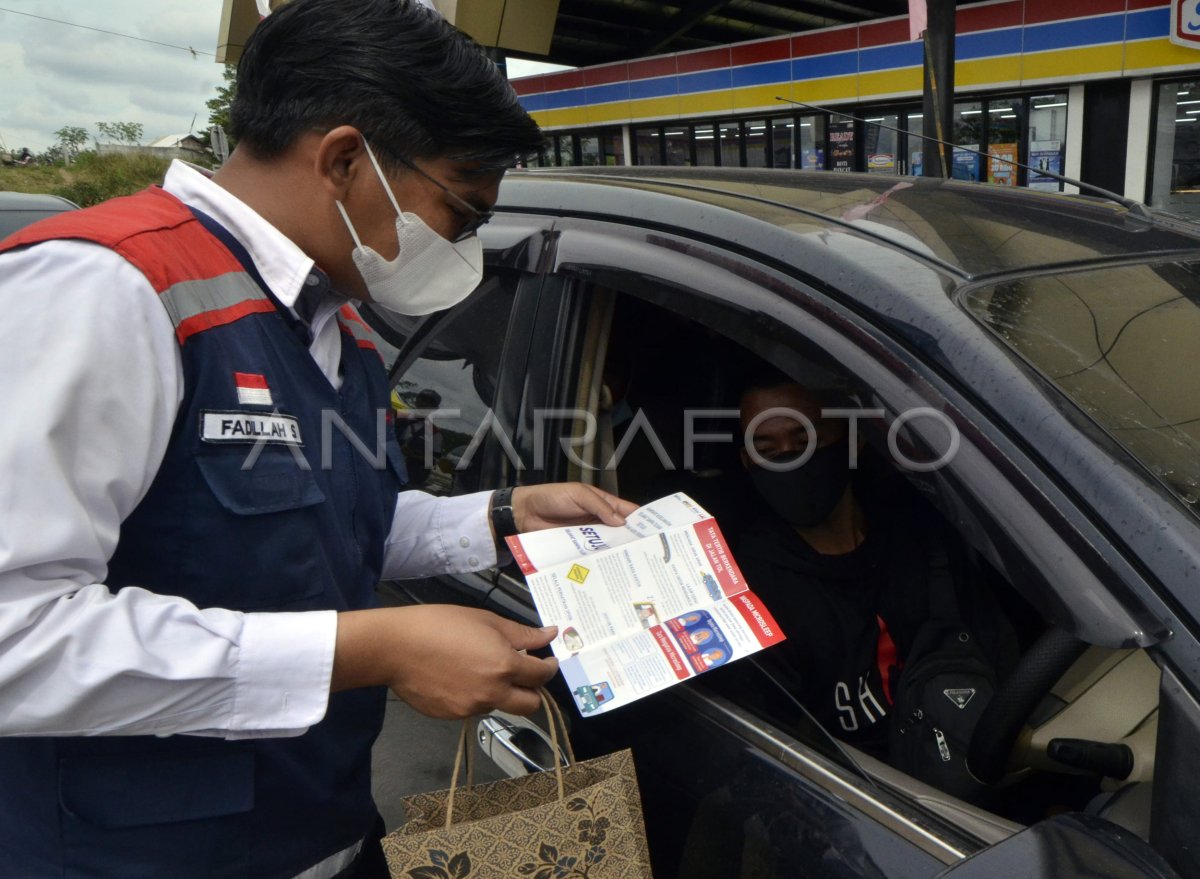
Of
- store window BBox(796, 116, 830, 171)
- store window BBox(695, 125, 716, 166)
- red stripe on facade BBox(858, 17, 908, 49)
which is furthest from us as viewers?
store window BBox(695, 125, 716, 166)

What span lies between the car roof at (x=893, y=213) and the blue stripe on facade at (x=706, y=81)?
1317cm

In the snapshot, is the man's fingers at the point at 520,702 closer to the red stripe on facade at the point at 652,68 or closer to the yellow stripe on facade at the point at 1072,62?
the yellow stripe on facade at the point at 1072,62

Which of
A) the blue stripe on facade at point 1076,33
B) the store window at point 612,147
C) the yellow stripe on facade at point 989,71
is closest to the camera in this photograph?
the blue stripe on facade at point 1076,33

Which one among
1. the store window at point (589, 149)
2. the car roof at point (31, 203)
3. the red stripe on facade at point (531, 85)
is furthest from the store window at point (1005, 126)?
the car roof at point (31, 203)

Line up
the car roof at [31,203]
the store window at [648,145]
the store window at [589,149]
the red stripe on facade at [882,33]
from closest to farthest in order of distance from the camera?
the car roof at [31,203], the red stripe on facade at [882,33], the store window at [648,145], the store window at [589,149]

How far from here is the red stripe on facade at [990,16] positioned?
10773 millimetres

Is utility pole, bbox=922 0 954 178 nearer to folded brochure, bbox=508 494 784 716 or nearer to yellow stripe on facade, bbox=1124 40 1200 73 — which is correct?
folded brochure, bbox=508 494 784 716

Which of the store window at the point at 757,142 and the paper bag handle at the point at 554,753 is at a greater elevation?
the store window at the point at 757,142

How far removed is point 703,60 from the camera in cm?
1448

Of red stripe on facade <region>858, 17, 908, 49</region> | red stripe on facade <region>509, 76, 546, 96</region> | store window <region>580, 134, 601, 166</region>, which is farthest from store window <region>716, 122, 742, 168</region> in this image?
red stripe on facade <region>509, 76, 546, 96</region>

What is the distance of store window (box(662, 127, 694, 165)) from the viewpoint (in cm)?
1534

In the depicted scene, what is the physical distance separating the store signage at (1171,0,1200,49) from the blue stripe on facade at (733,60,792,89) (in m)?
5.14

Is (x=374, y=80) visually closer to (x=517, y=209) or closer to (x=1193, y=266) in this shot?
(x=517, y=209)

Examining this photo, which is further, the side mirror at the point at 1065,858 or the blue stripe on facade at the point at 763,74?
the blue stripe on facade at the point at 763,74
